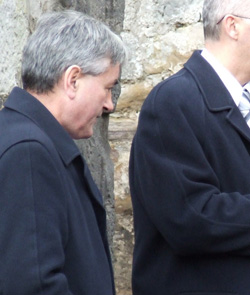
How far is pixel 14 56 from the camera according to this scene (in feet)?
9.20

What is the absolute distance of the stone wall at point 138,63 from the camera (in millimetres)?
4930

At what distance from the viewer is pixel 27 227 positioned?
79.1 inches

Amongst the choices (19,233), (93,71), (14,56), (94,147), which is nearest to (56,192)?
(19,233)

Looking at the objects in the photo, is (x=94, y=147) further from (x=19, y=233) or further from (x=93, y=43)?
(x=19, y=233)

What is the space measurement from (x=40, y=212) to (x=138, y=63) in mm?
3072

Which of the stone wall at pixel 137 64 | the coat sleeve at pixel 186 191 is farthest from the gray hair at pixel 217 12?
the stone wall at pixel 137 64

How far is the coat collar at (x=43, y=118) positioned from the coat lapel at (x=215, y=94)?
1.73 feet

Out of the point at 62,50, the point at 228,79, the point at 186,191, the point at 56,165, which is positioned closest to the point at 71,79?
the point at 62,50

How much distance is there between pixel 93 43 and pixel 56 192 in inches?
16.9

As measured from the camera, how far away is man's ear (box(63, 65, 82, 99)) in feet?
7.25

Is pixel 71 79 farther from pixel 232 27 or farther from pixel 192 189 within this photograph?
pixel 232 27

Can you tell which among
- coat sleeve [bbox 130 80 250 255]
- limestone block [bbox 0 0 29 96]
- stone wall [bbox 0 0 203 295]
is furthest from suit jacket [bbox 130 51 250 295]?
stone wall [bbox 0 0 203 295]

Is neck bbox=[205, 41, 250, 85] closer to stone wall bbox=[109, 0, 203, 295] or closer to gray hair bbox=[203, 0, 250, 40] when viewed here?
gray hair bbox=[203, 0, 250, 40]

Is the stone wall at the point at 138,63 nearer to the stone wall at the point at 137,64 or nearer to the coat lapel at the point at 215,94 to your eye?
the stone wall at the point at 137,64
